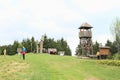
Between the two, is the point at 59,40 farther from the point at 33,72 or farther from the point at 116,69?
the point at 33,72

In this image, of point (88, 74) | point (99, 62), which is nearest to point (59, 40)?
point (99, 62)

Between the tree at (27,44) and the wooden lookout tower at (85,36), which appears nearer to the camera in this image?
the wooden lookout tower at (85,36)

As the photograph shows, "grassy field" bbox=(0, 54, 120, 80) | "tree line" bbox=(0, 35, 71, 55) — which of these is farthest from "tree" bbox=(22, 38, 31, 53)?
"grassy field" bbox=(0, 54, 120, 80)

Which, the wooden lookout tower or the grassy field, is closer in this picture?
the grassy field

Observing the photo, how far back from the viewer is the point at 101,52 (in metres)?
56.1

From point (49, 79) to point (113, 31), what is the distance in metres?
42.0

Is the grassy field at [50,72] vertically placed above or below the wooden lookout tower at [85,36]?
below

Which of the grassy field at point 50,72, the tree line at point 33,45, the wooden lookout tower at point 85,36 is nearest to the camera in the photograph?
the grassy field at point 50,72

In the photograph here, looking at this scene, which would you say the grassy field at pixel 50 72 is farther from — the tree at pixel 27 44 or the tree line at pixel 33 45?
the tree at pixel 27 44

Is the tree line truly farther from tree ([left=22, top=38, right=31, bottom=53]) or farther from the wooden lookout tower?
the wooden lookout tower

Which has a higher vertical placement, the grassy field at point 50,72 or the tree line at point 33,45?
the tree line at point 33,45

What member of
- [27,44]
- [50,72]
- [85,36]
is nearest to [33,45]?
[27,44]

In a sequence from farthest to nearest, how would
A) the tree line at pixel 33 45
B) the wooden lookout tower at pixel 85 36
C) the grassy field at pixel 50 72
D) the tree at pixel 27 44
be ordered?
the tree at pixel 27 44 < the tree line at pixel 33 45 < the wooden lookout tower at pixel 85 36 < the grassy field at pixel 50 72

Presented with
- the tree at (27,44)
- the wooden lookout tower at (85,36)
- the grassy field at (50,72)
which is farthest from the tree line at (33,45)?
the grassy field at (50,72)
